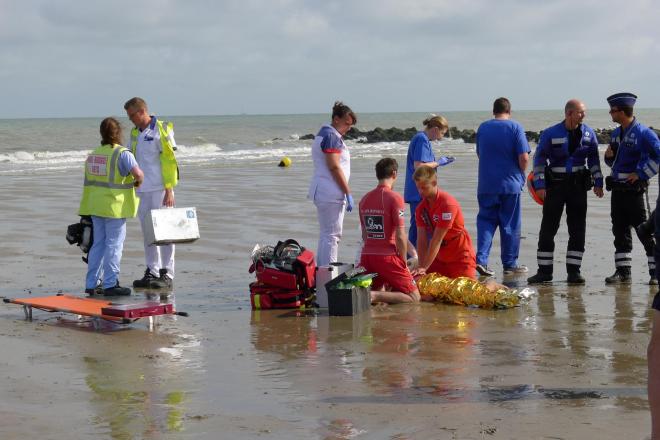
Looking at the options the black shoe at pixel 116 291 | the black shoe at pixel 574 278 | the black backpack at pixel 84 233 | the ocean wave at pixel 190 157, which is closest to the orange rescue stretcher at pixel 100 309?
the black shoe at pixel 116 291

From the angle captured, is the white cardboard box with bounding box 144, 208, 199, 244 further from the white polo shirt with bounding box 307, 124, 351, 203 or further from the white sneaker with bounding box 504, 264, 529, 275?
the white sneaker with bounding box 504, 264, 529, 275

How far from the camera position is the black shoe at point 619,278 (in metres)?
9.64

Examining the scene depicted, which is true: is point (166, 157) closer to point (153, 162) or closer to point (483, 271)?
point (153, 162)

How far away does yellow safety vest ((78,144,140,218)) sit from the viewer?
903cm

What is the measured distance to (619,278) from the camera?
31.9 feet

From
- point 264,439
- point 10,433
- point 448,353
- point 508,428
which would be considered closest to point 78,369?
point 10,433

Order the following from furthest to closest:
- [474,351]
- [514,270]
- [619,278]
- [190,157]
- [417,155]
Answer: [190,157], [514,270], [417,155], [619,278], [474,351]

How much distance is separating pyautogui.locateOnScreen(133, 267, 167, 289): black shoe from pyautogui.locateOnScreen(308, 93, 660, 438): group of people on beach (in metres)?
1.65

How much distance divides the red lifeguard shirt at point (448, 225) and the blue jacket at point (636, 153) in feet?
5.52

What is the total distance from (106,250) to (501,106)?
169 inches

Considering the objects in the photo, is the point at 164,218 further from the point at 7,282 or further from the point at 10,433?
the point at 10,433

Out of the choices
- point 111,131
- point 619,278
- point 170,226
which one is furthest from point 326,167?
point 619,278

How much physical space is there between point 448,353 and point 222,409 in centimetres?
192

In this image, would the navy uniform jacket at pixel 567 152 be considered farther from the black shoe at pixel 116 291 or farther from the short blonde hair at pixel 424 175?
the black shoe at pixel 116 291
